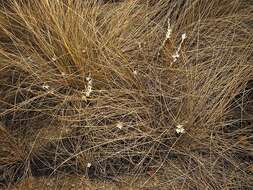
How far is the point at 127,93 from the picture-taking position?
74.0 inches

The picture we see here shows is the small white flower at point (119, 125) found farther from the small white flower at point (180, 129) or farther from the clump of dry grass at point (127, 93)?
the small white flower at point (180, 129)

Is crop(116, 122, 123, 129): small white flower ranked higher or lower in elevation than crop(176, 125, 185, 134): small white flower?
lower

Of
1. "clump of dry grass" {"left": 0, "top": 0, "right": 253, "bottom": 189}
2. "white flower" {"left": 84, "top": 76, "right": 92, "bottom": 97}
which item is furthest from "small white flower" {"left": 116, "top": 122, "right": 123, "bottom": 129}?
"white flower" {"left": 84, "top": 76, "right": 92, "bottom": 97}

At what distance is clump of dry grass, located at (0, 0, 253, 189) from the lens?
5.92 feet

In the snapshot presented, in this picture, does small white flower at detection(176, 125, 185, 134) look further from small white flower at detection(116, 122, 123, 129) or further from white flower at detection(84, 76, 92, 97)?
white flower at detection(84, 76, 92, 97)

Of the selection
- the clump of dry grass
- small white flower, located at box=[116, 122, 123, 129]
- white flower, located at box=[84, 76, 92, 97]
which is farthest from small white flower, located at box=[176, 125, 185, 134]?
white flower, located at box=[84, 76, 92, 97]

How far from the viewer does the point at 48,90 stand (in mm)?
1924

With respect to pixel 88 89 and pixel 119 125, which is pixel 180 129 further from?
pixel 88 89

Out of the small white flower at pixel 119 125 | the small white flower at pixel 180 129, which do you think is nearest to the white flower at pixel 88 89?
the small white flower at pixel 119 125

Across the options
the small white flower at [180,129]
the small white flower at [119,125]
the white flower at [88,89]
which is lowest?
the small white flower at [119,125]

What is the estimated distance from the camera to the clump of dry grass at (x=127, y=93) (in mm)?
1804

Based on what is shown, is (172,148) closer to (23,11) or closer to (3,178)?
(3,178)

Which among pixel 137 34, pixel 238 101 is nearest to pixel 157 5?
pixel 137 34

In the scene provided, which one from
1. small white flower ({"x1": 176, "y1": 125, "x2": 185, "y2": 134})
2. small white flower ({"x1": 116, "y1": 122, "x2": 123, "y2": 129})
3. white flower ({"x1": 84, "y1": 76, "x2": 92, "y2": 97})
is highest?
white flower ({"x1": 84, "y1": 76, "x2": 92, "y2": 97})
